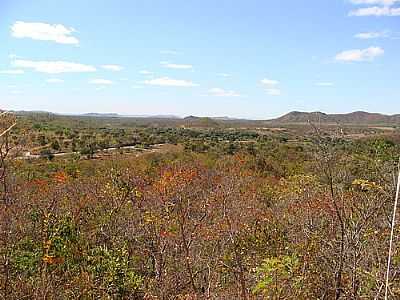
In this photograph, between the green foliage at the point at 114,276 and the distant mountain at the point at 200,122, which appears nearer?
the green foliage at the point at 114,276

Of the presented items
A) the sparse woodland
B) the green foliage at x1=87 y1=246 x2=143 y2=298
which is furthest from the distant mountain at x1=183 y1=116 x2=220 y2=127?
the green foliage at x1=87 y1=246 x2=143 y2=298

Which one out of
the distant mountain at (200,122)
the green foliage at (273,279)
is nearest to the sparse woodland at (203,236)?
the green foliage at (273,279)

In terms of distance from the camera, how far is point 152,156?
29.8 meters

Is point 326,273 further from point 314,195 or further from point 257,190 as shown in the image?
point 257,190

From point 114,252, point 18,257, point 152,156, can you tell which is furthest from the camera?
point 152,156

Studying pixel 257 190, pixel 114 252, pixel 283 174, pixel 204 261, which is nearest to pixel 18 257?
pixel 114 252

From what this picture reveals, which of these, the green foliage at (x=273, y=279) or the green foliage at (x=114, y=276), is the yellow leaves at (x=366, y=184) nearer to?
the green foliage at (x=273, y=279)

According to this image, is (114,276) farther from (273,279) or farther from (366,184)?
(366,184)

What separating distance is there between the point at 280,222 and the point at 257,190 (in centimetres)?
607

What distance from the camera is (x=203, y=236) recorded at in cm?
1123

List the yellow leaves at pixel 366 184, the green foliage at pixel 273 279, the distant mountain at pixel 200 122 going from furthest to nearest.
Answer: the distant mountain at pixel 200 122, the green foliage at pixel 273 279, the yellow leaves at pixel 366 184

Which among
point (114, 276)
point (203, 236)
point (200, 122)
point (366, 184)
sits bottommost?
point (114, 276)

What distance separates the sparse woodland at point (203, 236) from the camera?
6043 mm

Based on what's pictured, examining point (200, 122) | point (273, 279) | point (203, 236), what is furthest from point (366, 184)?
point (200, 122)
